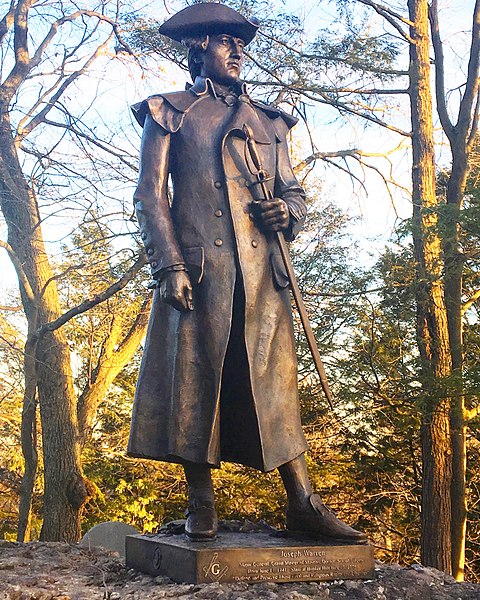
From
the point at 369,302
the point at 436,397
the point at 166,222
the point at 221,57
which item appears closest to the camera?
the point at 166,222

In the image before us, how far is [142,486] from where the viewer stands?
12805 mm

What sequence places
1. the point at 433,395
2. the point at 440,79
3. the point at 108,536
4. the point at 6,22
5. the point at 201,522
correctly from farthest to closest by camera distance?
the point at 6,22 → the point at 440,79 → the point at 433,395 → the point at 108,536 → the point at 201,522

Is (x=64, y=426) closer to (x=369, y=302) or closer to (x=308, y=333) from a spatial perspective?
(x=369, y=302)

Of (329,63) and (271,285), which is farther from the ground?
(329,63)

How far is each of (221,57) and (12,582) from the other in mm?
2636

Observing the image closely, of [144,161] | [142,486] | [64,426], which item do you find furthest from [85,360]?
[144,161]

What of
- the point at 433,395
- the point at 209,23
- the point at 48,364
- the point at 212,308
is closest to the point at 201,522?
the point at 212,308

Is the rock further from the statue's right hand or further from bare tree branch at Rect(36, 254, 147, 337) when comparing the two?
the statue's right hand

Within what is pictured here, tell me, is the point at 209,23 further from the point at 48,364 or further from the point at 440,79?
the point at 440,79

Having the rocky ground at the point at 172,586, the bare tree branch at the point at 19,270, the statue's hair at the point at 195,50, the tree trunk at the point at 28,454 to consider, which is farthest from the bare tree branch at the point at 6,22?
the rocky ground at the point at 172,586

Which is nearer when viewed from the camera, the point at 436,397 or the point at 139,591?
the point at 139,591

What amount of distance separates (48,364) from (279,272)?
6.95 meters

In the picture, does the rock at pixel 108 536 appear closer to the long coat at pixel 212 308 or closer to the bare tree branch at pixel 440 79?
the long coat at pixel 212 308

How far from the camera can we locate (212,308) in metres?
3.66
